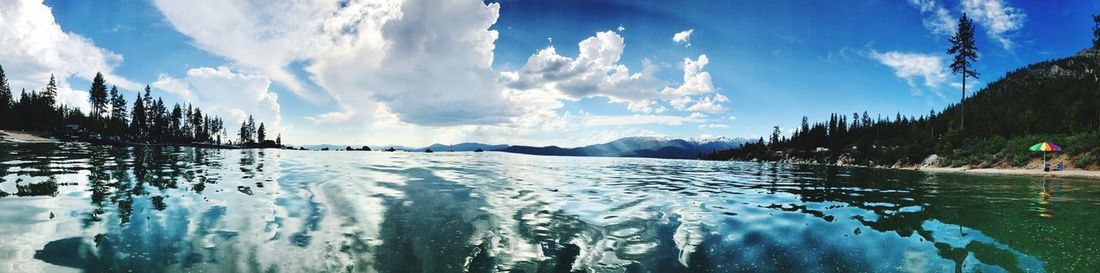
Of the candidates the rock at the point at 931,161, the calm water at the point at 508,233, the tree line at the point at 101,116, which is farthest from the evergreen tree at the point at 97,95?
the rock at the point at 931,161

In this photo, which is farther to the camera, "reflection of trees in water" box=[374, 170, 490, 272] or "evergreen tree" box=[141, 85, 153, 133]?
"evergreen tree" box=[141, 85, 153, 133]

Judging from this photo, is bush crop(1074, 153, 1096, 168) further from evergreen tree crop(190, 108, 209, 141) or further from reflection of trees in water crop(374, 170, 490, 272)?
evergreen tree crop(190, 108, 209, 141)

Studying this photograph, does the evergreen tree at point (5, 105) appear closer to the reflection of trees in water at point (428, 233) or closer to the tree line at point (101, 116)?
the tree line at point (101, 116)

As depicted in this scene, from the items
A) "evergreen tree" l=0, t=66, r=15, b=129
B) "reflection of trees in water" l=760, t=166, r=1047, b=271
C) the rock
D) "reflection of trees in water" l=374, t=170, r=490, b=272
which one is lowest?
"reflection of trees in water" l=374, t=170, r=490, b=272

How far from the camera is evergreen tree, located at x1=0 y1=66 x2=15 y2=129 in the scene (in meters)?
117

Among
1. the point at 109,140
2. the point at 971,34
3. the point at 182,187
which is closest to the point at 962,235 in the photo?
the point at 182,187

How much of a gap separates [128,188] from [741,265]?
20830 millimetres

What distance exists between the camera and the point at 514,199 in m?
17.6

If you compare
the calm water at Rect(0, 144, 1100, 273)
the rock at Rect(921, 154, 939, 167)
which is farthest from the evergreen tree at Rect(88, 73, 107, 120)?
the rock at Rect(921, 154, 939, 167)

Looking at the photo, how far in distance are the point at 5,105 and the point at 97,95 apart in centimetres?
2411

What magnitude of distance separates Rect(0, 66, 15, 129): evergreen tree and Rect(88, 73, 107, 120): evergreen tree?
1634cm

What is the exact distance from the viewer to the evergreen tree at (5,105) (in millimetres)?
116519

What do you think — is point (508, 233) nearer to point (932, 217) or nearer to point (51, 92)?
point (932, 217)

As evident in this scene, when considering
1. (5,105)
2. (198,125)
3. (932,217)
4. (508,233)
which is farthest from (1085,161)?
(198,125)
